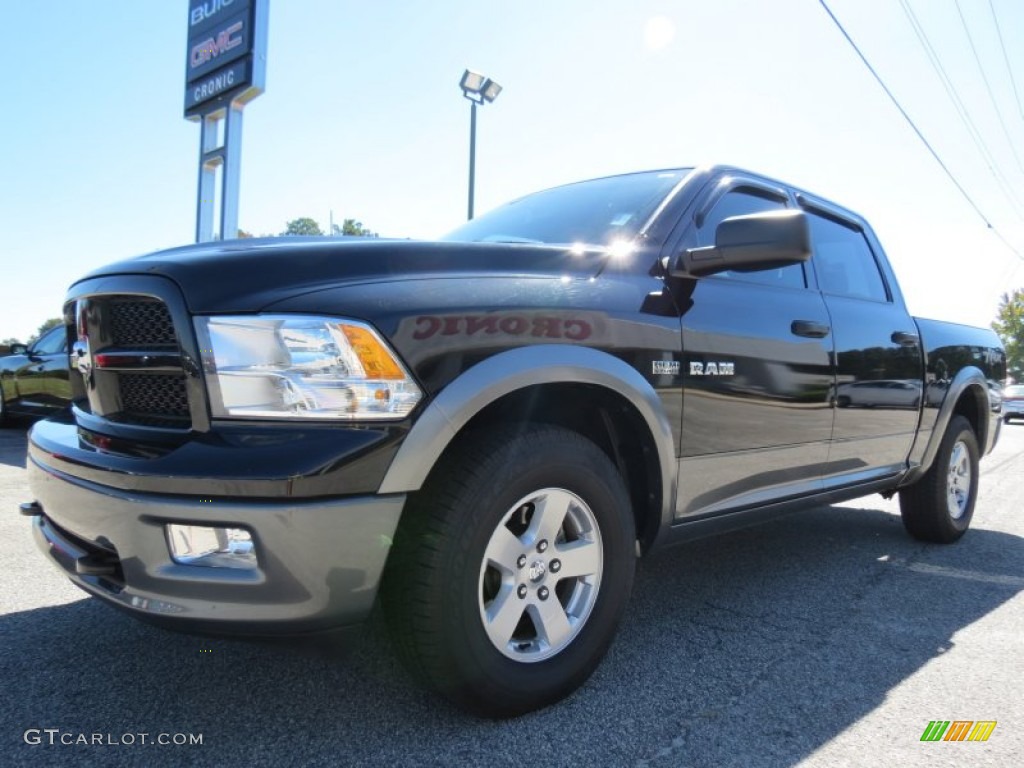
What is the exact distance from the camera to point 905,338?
389 centimetres

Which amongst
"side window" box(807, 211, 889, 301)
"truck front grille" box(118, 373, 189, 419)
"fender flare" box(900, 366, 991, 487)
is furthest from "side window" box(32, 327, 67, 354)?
"fender flare" box(900, 366, 991, 487)

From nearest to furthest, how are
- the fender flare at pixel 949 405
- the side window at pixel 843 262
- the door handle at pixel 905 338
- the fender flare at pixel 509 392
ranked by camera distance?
the fender flare at pixel 509 392
the side window at pixel 843 262
the door handle at pixel 905 338
the fender flare at pixel 949 405

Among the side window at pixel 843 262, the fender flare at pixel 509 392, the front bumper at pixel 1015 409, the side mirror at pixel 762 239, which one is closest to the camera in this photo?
the fender flare at pixel 509 392

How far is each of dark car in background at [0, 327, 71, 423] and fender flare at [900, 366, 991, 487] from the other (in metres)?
7.88

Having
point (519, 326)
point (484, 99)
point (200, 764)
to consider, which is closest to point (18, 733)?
point (200, 764)

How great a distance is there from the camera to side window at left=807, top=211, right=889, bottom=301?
359cm

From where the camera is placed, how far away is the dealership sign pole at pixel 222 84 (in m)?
13.9

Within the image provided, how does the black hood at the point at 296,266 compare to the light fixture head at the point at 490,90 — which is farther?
the light fixture head at the point at 490,90

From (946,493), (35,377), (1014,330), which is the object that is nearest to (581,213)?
(946,493)

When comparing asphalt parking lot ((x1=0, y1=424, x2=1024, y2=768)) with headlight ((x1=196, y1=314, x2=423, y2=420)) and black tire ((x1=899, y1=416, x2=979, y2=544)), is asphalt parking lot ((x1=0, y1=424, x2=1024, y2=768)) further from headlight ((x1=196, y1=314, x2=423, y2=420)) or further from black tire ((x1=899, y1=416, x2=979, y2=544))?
black tire ((x1=899, y1=416, x2=979, y2=544))

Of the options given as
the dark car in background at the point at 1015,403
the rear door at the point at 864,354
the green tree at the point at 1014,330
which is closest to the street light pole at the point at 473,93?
the rear door at the point at 864,354

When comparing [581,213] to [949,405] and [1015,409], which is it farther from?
[1015,409]

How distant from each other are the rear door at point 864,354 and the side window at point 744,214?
23cm

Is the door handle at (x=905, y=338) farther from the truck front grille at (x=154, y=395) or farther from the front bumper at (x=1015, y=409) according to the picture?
the front bumper at (x=1015, y=409)
